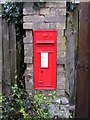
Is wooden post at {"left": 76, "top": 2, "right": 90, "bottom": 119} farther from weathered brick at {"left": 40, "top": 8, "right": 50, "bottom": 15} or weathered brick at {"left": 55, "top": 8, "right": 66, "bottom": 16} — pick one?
weathered brick at {"left": 40, "top": 8, "right": 50, "bottom": 15}

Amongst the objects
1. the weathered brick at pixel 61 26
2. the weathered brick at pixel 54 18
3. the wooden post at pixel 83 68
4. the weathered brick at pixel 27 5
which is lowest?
the wooden post at pixel 83 68

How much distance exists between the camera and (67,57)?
3.08m

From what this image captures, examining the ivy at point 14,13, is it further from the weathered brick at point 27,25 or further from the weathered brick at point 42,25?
the weathered brick at point 42,25

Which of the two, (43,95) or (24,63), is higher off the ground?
(24,63)

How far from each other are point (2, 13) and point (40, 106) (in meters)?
1.44

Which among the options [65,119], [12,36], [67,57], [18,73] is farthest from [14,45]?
[65,119]

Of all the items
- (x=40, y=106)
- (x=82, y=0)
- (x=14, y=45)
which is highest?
(x=82, y=0)

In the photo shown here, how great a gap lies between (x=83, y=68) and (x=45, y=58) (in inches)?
26.5

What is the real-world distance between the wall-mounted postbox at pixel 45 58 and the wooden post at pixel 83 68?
473 mm

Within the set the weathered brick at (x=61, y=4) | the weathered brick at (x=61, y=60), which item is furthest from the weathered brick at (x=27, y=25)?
the weathered brick at (x=61, y=60)

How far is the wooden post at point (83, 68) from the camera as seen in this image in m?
2.97

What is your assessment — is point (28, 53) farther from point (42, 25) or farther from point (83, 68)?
point (83, 68)

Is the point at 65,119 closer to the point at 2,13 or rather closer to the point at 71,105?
the point at 71,105

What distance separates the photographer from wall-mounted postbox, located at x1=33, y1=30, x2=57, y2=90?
2.77 metres
